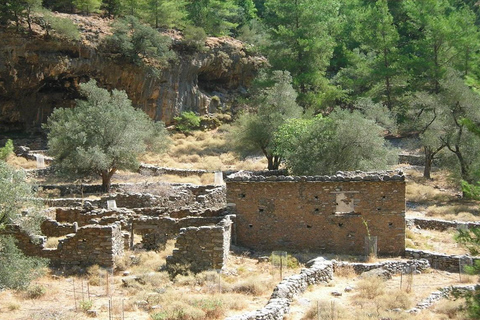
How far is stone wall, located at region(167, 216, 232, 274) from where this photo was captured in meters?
16.5

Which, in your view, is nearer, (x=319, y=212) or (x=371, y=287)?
(x=371, y=287)

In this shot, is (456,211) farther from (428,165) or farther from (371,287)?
(371,287)

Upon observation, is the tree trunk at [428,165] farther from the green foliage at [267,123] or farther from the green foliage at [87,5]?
the green foliage at [87,5]

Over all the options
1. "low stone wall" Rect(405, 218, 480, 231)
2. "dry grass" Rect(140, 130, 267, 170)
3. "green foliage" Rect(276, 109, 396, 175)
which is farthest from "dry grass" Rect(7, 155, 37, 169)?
"low stone wall" Rect(405, 218, 480, 231)

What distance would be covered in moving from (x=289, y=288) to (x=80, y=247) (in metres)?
6.59

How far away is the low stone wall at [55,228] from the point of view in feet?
61.7

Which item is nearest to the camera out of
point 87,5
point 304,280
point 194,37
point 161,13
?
point 304,280

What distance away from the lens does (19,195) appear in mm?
14398

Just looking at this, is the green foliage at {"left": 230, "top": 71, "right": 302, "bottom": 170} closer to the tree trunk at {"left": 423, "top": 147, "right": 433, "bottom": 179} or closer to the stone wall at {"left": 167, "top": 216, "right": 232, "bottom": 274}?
the tree trunk at {"left": 423, "top": 147, "right": 433, "bottom": 179}

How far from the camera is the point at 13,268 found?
44.8ft

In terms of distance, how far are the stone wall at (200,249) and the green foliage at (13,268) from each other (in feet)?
12.8

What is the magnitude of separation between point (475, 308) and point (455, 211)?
60.3 feet

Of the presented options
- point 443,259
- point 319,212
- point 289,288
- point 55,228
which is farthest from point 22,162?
point 443,259

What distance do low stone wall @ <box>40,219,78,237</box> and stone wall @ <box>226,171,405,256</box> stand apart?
5.38m
